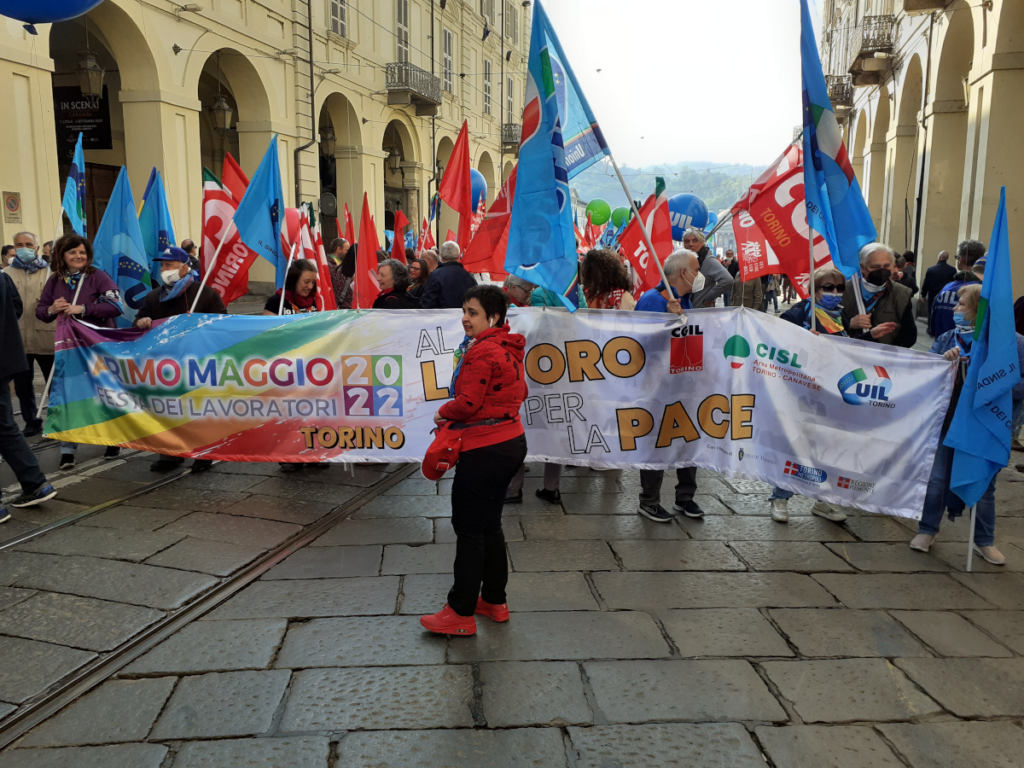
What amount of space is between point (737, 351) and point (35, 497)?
455 centimetres

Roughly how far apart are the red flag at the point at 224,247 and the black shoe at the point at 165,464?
1.43m

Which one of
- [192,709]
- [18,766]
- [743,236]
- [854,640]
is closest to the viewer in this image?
[18,766]

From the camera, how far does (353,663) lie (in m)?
3.21

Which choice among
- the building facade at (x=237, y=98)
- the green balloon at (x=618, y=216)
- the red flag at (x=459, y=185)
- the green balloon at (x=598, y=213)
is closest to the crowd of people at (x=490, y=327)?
the red flag at (x=459, y=185)

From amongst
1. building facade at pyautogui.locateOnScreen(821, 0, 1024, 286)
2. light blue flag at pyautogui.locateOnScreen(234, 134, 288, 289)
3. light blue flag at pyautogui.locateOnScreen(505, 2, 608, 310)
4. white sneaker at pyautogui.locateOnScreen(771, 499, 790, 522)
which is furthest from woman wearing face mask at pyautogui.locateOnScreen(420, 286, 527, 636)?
building facade at pyautogui.locateOnScreen(821, 0, 1024, 286)

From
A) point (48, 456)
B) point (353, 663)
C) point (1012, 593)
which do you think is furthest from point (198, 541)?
point (1012, 593)

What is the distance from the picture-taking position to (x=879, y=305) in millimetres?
5434

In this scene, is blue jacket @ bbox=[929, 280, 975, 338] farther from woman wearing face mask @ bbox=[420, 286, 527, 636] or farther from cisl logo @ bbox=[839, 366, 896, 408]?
woman wearing face mask @ bbox=[420, 286, 527, 636]

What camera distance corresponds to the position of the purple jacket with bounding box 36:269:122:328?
6117 mm

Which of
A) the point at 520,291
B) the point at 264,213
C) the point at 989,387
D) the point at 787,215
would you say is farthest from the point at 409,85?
the point at 989,387

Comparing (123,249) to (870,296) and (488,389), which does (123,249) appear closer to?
(488,389)

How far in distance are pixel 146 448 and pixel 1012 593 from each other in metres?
5.45

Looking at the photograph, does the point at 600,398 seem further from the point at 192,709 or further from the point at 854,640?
the point at 192,709

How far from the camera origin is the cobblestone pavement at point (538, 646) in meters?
2.70
